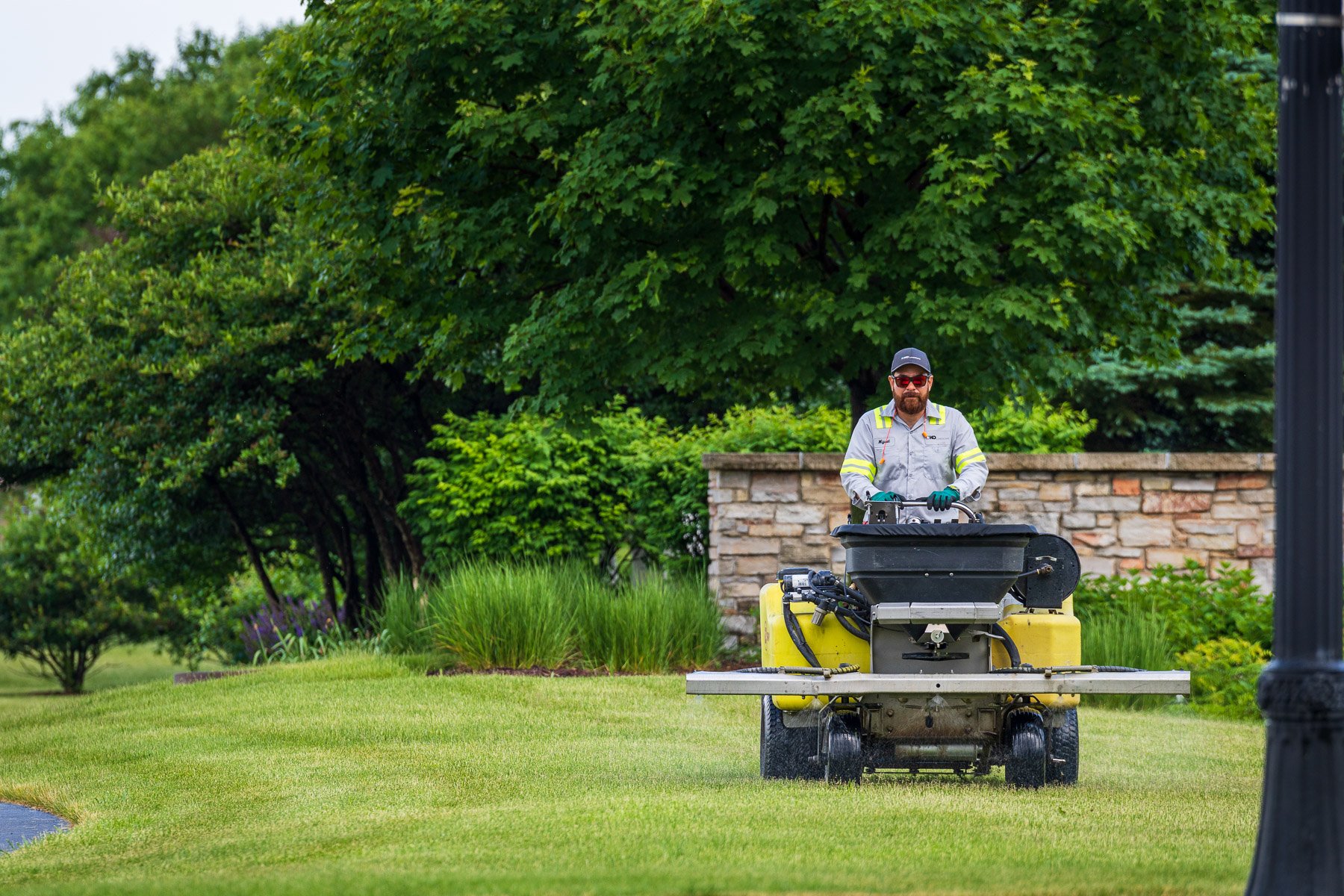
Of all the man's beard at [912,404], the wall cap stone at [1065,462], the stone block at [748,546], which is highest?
the man's beard at [912,404]

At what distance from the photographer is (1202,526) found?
14.2 metres

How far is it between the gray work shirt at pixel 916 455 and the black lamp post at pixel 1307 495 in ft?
10.4

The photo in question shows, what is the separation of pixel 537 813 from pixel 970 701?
203cm

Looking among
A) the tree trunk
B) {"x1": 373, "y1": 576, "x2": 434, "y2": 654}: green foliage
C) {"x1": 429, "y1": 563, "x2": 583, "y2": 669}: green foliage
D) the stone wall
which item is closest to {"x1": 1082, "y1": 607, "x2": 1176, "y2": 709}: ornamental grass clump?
the stone wall

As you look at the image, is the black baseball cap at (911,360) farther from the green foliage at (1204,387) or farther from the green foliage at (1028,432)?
the green foliage at (1204,387)

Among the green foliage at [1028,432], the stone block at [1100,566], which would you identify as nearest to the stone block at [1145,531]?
the stone block at [1100,566]

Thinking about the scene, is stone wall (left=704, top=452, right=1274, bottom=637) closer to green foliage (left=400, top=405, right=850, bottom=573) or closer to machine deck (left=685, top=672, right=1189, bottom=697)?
green foliage (left=400, top=405, right=850, bottom=573)

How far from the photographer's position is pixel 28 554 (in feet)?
82.7

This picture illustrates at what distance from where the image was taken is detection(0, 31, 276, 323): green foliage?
37062 mm

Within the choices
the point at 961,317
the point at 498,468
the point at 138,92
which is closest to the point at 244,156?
the point at 498,468

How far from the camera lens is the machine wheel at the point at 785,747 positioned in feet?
26.0

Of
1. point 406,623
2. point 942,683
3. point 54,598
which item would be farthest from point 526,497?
point 54,598

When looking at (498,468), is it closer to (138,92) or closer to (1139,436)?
(1139,436)

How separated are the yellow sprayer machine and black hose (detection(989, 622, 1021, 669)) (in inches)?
0.4
